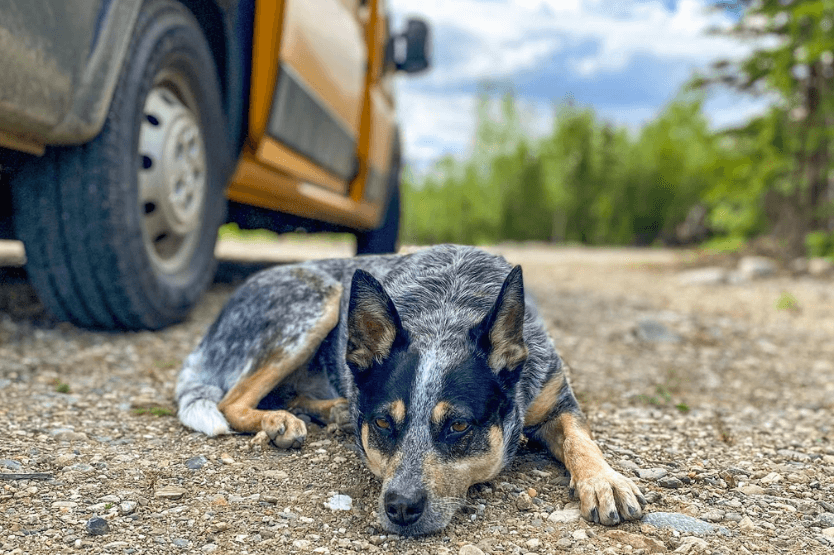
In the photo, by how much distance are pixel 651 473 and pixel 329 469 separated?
119 centimetres

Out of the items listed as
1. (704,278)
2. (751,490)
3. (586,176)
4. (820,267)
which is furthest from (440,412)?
(586,176)

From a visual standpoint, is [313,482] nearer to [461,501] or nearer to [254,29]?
[461,501]

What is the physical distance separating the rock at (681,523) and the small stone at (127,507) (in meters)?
1.61

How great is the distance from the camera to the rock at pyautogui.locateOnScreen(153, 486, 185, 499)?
2.26 meters

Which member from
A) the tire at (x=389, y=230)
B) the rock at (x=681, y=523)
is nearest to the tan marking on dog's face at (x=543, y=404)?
the rock at (x=681, y=523)

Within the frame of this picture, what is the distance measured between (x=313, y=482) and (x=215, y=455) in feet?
1.42

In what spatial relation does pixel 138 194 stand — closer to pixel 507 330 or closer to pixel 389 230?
pixel 507 330

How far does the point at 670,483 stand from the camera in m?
2.50

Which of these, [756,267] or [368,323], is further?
[756,267]

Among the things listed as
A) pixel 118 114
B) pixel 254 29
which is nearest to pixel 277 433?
pixel 118 114

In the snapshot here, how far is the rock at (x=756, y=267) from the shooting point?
9.73 m

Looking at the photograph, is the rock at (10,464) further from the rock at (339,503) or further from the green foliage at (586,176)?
the green foliage at (586,176)

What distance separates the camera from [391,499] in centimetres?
207

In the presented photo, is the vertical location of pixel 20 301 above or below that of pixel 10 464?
above
